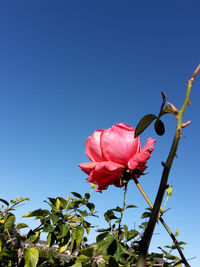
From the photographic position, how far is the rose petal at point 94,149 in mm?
1266

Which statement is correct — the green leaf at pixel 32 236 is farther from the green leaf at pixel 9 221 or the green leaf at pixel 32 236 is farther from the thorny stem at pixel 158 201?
the thorny stem at pixel 158 201

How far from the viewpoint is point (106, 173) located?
1.15m

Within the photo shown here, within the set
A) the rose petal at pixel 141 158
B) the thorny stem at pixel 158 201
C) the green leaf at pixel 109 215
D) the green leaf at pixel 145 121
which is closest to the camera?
the thorny stem at pixel 158 201

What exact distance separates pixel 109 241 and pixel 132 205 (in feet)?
1.94

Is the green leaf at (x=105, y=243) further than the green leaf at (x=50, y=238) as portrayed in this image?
No

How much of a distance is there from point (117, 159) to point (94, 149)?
0.18 m

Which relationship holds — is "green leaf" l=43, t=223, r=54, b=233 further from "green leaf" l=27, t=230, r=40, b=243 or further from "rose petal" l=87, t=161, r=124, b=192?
"rose petal" l=87, t=161, r=124, b=192

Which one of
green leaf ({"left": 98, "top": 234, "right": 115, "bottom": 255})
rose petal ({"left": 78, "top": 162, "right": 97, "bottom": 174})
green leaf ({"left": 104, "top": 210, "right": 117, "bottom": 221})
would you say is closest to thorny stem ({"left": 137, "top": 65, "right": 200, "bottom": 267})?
rose petal ({"left": 78, "top": 162, "right": 97, "bottom": 174})

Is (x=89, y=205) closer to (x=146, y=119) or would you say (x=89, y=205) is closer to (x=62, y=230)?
(x=62, y=230)

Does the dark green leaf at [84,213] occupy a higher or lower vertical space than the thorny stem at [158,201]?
higher

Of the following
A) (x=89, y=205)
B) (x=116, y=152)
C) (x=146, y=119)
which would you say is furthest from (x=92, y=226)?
(x=146, y=119)

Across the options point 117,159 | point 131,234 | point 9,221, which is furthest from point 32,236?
point 117,159

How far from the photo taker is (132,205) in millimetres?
2166

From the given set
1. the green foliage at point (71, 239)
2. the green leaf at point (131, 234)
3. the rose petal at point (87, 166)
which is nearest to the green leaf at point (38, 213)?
the green foliage at point (71, 239)
